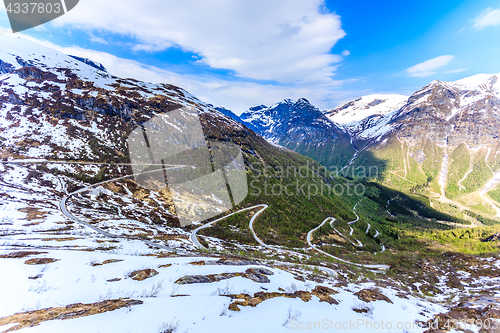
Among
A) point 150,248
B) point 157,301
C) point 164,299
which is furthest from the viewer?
point 150,248

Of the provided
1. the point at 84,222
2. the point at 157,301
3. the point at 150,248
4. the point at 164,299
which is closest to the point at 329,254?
the point at 150,248

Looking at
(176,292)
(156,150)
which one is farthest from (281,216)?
(176,292)

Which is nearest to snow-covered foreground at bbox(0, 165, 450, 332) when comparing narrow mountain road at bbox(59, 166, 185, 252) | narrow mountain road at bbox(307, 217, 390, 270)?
narrow mountain road at bbox(59, 166, 185, 252)

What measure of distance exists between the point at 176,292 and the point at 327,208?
7048 cm

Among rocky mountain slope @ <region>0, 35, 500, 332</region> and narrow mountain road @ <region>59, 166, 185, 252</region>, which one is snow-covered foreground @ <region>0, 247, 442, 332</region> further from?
narrow mountain road @ <region>59, 166, 185, 252</region>

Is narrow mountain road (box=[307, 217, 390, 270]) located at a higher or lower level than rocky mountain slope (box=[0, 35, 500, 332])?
lower

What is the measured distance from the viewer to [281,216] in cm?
5481

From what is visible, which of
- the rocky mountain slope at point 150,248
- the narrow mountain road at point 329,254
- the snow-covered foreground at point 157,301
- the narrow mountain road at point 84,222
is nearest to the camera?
the snow-covered foreground at point 157,301

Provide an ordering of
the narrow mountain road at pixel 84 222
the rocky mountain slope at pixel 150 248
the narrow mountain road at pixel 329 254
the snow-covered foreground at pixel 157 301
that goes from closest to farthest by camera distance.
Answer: the snow-covered foreground at pixel 157 301
the rocky mountain slope at pixel 150 248
the narrow mountain road at pixel 84 222
the narrow mountain road at pixel 329 254

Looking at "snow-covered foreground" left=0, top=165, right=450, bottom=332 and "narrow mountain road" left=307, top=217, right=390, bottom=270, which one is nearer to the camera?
"snow-covered foreground" left=0, top=165, right=450, bottom=332

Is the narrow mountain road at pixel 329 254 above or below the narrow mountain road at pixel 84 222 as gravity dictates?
below

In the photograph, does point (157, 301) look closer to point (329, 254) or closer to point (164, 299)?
point (164, 299)

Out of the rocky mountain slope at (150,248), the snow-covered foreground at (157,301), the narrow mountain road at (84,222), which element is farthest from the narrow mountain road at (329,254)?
the narrow mountain road at (84,222)

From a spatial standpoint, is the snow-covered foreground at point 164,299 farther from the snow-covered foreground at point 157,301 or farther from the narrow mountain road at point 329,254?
the narrow mountain road at point 329,254
